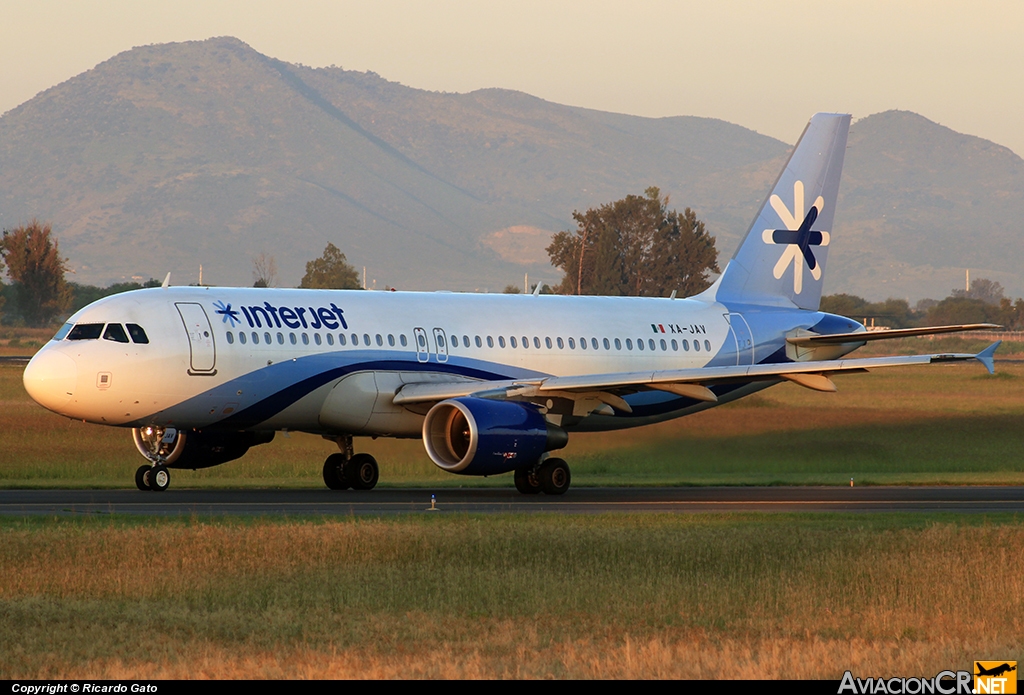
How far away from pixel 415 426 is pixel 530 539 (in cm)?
1176

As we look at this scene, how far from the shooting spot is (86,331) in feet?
101

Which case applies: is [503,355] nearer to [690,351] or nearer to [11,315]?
[690,351]

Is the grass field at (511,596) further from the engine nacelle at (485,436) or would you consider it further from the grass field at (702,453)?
the grass field at (702,453)

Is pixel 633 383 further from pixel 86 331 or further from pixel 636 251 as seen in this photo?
pixel 636 251

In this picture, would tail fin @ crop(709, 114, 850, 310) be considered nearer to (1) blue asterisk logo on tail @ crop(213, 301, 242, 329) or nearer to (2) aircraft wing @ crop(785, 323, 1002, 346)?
(2) aircraft wing @ crop(785, 323, 1002, 346)

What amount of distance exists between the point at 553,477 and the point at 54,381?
10182 mm

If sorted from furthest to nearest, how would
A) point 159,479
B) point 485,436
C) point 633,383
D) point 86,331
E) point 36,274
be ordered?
point 36,274
point 633,383
point 159,479
point 86,331
point 485,436

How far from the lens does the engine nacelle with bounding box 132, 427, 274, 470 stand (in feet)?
107

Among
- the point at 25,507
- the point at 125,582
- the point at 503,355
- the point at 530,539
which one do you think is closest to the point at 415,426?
the point at 503,355

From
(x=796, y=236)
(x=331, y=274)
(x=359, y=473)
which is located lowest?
(x=359, y=473)

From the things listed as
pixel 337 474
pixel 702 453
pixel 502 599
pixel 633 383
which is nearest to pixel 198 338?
pixel 337 474

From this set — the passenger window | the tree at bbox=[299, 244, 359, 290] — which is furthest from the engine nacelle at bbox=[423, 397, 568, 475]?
the tree at bbox=[299, 244, 359, 290]

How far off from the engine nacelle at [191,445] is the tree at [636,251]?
356 ft

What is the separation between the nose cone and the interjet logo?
1974 cm
